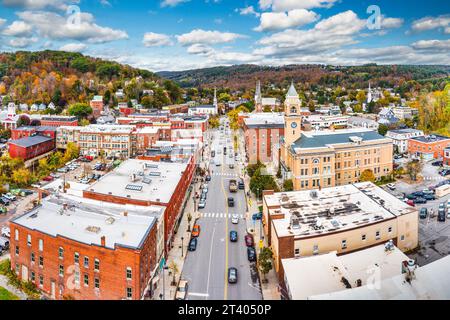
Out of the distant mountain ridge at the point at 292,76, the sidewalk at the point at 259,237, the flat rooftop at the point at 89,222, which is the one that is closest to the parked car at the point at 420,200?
the sidewalk at the point at 259,237

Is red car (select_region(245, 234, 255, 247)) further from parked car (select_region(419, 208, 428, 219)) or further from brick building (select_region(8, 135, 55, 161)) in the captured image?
brick building (select_region(8, 135, 55, 161))

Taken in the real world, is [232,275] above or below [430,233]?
below

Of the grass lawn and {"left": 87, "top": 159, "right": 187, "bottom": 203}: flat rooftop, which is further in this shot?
{"left": 87, "top": 159, "right": 187, "bottom": 203}: flat rooftop

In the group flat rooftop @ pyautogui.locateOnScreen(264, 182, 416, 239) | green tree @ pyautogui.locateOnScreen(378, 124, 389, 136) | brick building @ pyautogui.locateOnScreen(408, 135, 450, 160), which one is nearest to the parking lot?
flat rooftop @ pyautogui.locateOnScreen(264, 182, 416, 239)

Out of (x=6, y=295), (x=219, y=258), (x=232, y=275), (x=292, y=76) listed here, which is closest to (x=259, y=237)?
(x=219, y=258)

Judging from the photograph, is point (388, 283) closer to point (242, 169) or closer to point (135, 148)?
point (242, 169)

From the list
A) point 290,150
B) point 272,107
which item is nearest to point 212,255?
point 290,150

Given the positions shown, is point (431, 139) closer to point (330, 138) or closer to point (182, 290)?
point (330, 138)
